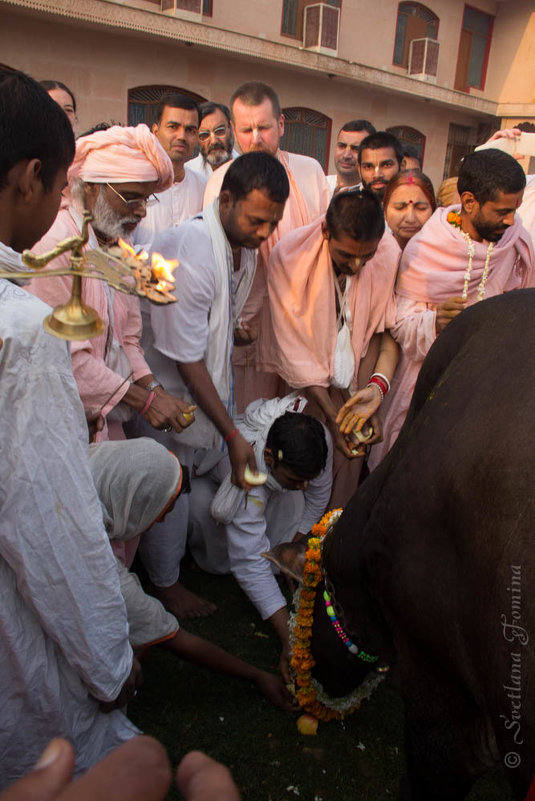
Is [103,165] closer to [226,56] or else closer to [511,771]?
[511,771]

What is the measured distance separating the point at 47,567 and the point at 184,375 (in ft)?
5.45

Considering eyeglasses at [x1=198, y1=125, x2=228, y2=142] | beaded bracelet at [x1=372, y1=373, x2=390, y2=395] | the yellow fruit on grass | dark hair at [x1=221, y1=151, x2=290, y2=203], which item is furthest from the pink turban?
eyeglasses at [x1=198, y1=125, x2=228, y2=142]

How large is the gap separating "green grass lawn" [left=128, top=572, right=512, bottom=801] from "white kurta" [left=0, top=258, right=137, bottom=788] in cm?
78

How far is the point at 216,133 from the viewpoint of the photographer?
598cm

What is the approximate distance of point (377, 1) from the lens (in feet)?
53.5

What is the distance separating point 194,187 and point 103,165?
95.2 inches

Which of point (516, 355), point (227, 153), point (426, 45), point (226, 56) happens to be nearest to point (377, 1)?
point (426, 45)

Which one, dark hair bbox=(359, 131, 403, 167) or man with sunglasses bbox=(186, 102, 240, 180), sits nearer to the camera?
dark hair bbox=(359, 131, 403, 167)

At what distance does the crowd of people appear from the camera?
1482 mm

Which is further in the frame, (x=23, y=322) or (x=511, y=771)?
(x=511, y=771)

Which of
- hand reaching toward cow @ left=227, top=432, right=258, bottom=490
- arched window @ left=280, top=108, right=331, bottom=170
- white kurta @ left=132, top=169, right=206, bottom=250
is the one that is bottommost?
hand reaching toward cow @ left=227, top=432, right=258, bottom=490

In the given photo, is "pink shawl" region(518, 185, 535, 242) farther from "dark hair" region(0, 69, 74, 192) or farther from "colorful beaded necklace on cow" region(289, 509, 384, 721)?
"dark hair" region(0, 69, 74, 192)

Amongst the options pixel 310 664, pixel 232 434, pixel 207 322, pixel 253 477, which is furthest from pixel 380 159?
pixel 310 664

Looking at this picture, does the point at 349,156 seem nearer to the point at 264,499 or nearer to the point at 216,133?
the point at 216,133
